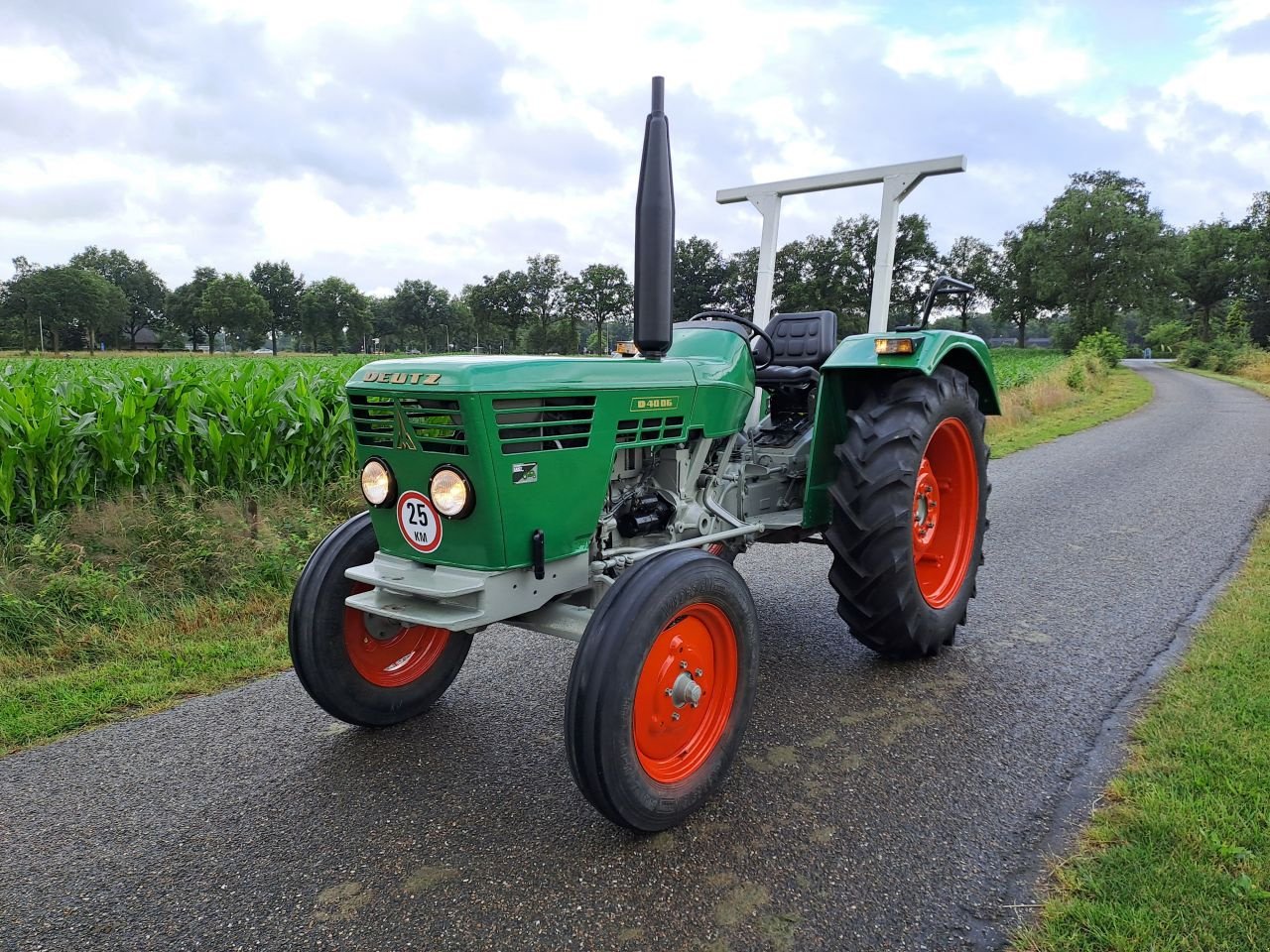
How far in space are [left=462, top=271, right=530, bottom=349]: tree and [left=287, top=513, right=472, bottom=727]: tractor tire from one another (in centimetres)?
4477

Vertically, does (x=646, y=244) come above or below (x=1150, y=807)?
above

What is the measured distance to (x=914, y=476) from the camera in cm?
321

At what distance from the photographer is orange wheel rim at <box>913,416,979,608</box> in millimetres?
3748

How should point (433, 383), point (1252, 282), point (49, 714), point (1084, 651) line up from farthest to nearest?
1. point (1252, 282)
2. point (1084, 651)
3. point (49, 714)
4. point (433, 383)

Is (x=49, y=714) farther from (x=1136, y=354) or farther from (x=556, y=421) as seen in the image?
(x=1136, y=354)

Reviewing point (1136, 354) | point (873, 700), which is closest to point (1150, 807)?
point (873, 700)

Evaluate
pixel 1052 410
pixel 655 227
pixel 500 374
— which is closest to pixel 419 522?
pixel 500 374

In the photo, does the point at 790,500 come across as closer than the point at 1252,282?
Yes

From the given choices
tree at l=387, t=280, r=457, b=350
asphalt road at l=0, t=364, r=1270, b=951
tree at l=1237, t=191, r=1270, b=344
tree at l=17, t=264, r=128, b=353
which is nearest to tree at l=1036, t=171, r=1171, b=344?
tree at l=1237, t=191, r=1270, b=344

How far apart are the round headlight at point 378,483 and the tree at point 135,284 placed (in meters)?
82.7

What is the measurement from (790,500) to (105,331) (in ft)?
227

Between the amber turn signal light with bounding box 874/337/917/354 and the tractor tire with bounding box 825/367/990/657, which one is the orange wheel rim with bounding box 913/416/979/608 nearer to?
the tractor tire with bounding box 825/367/990/657

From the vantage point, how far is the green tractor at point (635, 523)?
2219 mm

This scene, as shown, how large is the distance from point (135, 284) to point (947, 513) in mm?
87932
